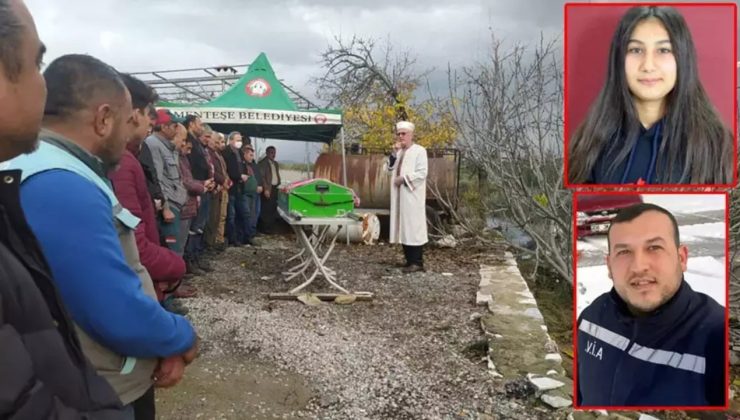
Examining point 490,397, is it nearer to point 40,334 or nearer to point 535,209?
point 535,209

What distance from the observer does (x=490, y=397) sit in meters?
3.72

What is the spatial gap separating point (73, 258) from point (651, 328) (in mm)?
1405

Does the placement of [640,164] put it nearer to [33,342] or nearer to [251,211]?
[33,342]

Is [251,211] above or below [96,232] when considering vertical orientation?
below

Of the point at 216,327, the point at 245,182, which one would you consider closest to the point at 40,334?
the point at 216,327

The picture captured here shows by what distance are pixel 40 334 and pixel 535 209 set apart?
177 inches

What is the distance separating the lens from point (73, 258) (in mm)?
1462

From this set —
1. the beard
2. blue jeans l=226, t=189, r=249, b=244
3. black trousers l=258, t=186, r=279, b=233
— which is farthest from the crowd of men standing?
black trousers l=258, t=186, r=279, b=233

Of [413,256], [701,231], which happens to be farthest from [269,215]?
[701,231]

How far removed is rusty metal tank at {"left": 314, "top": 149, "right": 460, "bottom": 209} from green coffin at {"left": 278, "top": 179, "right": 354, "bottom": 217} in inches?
164

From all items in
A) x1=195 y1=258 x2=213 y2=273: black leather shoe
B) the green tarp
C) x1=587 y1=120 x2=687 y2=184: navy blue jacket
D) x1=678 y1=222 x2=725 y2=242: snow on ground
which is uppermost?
the green tarp

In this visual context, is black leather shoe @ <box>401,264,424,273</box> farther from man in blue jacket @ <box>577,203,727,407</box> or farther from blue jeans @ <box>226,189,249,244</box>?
man in blue jacket @ <box>577,203,727,407</box>

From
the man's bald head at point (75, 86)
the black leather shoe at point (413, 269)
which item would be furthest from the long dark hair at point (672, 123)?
the black leather shoe at point (413, 269)

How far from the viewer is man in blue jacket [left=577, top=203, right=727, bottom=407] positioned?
54.9 inches
